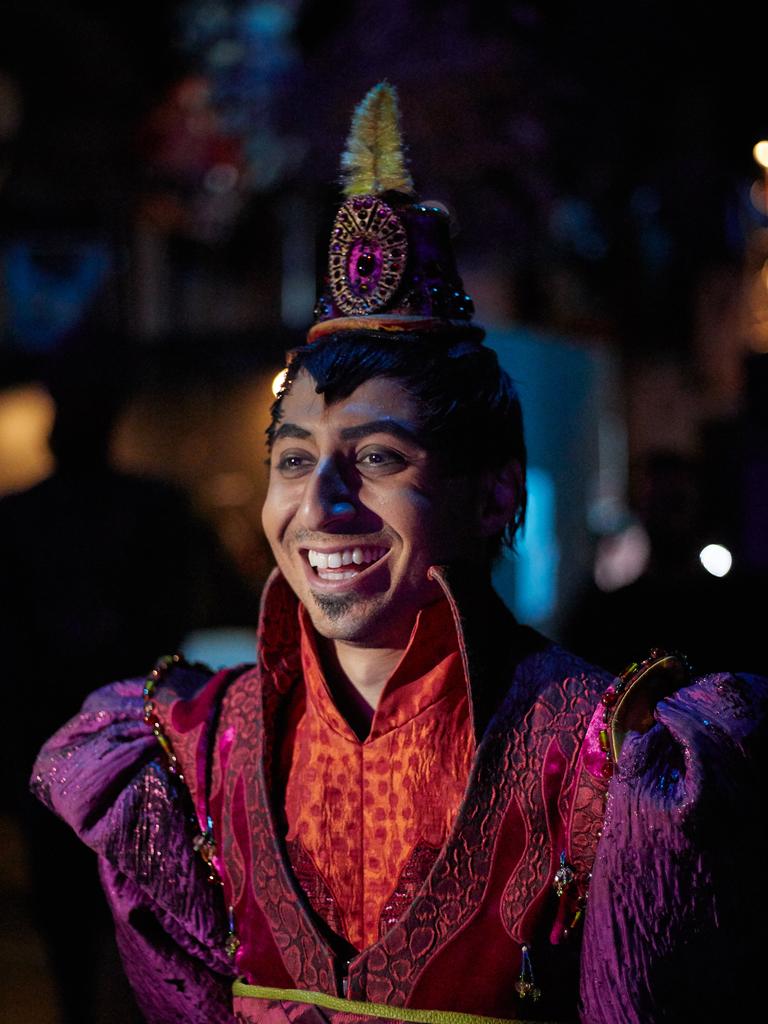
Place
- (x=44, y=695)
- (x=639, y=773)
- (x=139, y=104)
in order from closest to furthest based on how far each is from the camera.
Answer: (x=639, y=773) < (x=44, y=695) < (x=139, y=104)

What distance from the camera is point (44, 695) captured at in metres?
3.08

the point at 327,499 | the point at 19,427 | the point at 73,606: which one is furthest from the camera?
the point at 19,427

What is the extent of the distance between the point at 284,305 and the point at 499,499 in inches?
351

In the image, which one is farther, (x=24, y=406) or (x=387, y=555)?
(x=24, y=406)

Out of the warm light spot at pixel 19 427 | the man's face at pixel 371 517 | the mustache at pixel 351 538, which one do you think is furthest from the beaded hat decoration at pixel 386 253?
the warm light spot at pixel 19 427

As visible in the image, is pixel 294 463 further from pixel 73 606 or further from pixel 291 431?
pixel 73 606

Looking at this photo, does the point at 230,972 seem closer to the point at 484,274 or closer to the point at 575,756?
the point at 575,756

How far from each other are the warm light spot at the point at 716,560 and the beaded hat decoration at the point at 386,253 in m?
1.41

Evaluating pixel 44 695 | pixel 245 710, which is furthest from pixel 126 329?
pixel 245 710

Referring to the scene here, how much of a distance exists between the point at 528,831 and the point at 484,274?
904 centimetres

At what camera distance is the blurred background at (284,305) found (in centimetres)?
309

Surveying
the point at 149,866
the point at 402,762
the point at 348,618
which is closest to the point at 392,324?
the point at 348,618

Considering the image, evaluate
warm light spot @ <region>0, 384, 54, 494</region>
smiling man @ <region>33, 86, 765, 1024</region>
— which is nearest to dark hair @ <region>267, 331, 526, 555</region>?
smiling man @ <region>33, 86, 765, 1024</region>

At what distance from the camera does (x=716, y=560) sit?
2.97 m
